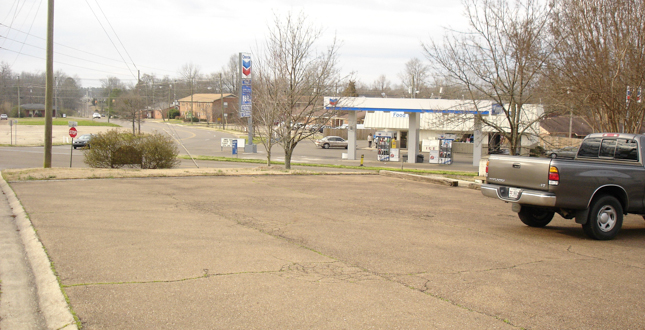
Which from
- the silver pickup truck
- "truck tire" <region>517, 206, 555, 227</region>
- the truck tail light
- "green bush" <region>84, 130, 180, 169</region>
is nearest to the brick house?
"green bush" <region>84, 130, 180, 169</region>

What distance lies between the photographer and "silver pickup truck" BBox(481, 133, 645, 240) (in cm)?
846

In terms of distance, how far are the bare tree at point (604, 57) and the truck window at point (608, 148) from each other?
5.25 m

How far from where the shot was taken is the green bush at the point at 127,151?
19609 millimetres

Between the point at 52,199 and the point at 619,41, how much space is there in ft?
51.8

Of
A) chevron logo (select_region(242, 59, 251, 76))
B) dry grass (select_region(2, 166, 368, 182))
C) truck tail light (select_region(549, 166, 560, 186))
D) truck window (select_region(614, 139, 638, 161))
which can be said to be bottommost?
dry grass (select_region(2, 166, 368, 182))

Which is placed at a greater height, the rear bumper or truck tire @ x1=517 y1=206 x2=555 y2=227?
the rear bumper

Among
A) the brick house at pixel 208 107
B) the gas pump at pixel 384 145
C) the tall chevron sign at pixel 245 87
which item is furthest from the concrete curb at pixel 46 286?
Answer: the brick house at pixel 208 107

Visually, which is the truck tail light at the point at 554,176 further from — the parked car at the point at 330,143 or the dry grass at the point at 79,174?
the parked car at the point at 330,143

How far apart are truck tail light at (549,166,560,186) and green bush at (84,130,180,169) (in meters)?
16.1

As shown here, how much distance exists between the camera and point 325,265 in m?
6.57

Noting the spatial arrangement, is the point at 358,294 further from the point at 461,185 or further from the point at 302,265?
the point at 461,185

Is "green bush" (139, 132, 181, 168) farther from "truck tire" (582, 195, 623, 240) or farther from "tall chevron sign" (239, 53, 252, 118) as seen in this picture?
"truck tire" (582, 195, 623, 240)

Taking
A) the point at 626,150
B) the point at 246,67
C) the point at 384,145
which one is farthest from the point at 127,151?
the point at 384,145

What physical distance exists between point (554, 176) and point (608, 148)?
2196 millimetres
